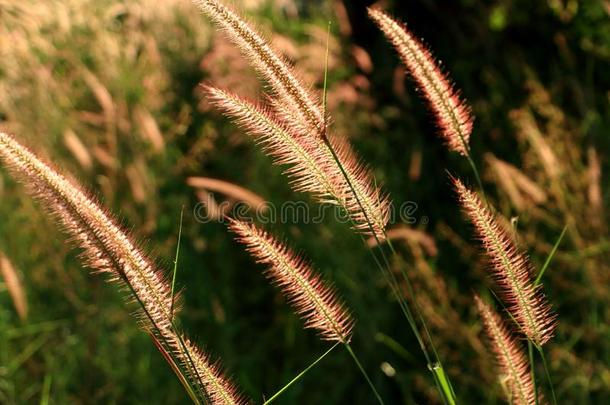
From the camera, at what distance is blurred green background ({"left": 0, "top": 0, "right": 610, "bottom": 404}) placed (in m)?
3.69

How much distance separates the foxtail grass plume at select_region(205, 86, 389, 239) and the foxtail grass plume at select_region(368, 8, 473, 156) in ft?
0.82

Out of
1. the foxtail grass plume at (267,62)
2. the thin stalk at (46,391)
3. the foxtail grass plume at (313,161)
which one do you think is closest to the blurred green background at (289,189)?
the thin stalk at (46,391)

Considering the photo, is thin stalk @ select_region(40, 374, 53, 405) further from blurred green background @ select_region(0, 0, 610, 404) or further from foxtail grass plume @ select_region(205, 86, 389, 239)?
foxtail grass plume @ select_region(205, 86, 389, 239)

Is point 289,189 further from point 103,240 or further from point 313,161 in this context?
point 103,240

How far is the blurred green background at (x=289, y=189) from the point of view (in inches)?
145

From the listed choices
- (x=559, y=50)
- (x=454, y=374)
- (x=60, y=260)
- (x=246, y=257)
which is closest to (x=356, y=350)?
(x=454, y=374)

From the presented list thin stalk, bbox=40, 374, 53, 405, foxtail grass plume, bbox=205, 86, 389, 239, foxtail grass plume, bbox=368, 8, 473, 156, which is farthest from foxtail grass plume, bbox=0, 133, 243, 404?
thin stalk, bbox=40, 374, 53, 405

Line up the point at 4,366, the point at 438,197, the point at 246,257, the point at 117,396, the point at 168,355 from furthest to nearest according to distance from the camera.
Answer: the point at 438,197, the point at 246,257, the point at 117,396, the point at 4,366, the point at 168,355

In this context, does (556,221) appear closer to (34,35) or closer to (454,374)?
(454,374)

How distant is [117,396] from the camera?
3.64 m

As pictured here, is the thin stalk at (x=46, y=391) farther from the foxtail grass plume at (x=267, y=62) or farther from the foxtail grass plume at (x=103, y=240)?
the foxtail grass plume at (x=267, y=62)

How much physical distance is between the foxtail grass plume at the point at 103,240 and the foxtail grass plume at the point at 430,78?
2.30 feet

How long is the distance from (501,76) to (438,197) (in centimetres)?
103

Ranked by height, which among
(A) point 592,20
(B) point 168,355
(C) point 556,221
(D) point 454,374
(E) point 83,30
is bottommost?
(E) point 83,30
